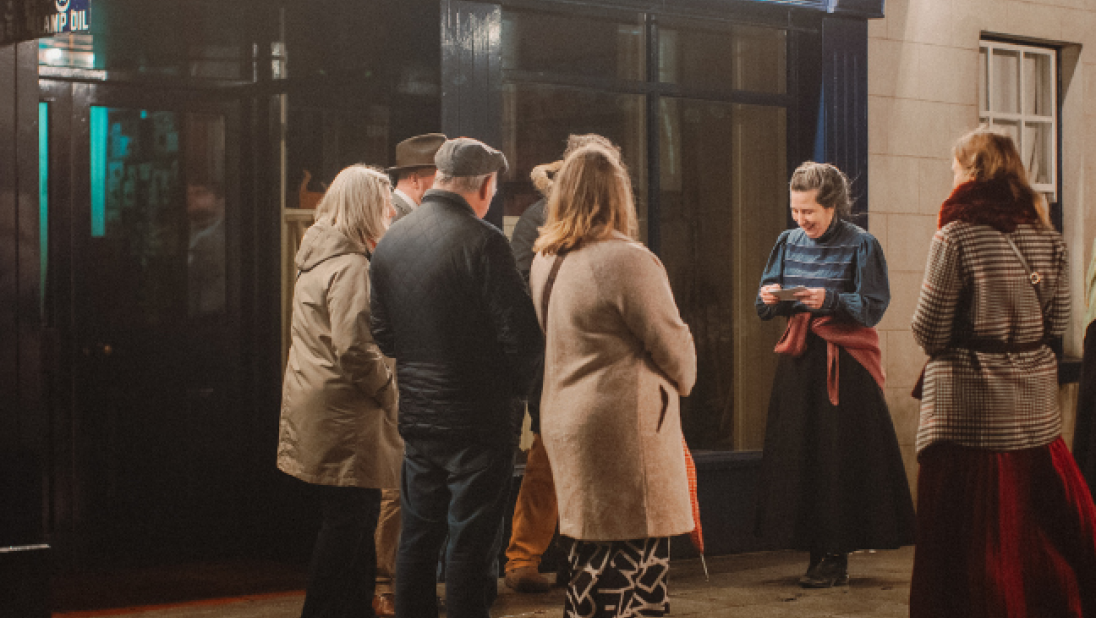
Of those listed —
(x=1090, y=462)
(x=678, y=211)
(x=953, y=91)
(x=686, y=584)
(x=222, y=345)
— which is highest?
(x=953, y=91)

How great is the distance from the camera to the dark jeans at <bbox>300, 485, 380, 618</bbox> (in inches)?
216

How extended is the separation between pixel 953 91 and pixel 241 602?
5766 mm

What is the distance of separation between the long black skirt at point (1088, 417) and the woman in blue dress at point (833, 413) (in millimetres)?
1088

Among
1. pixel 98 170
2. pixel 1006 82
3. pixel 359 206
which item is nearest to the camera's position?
pixel 359 206

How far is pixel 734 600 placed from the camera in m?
6.65

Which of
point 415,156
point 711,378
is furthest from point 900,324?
point 415,156

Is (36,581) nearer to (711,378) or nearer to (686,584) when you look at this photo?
(686,584)

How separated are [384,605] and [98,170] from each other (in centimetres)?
288

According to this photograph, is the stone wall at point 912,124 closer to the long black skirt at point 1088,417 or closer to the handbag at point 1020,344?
the long black skirt at point 1088,417

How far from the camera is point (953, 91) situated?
365 inches

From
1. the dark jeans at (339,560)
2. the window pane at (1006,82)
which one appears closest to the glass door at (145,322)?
the dark jeans at (339,560)

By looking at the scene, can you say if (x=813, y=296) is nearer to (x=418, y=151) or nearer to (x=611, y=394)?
(x=418, y=151)

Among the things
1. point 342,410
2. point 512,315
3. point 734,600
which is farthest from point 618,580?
point 734,600

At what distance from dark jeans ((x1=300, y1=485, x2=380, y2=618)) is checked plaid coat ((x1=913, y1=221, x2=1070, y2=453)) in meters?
2.27
